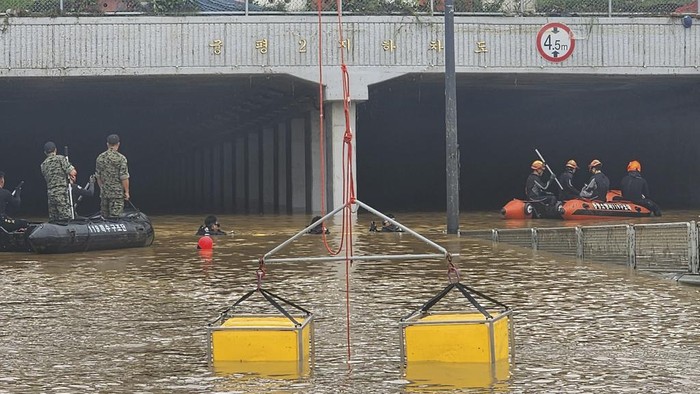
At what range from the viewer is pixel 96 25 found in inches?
1352

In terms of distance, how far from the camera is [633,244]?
17.9 metres

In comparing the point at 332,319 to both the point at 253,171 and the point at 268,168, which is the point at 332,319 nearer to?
the point at 268,168

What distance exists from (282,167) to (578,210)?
1724 centimetres

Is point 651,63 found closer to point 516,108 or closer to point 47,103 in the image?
point 516,108

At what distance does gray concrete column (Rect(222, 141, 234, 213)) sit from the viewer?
61.4 meters

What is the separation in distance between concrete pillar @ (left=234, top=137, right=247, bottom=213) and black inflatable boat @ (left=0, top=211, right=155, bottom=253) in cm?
3271

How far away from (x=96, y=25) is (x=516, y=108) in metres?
19.2

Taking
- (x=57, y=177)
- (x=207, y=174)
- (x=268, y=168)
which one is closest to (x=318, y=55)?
(x=57, y=177)

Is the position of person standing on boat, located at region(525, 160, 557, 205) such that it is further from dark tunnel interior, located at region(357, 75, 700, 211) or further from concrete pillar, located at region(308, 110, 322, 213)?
concrete pillar, located at region(308, 110, 322, 213)

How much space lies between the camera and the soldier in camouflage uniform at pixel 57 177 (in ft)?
79.2

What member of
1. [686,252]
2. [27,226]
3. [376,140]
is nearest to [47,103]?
[376,140]

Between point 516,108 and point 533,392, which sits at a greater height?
point 516,108

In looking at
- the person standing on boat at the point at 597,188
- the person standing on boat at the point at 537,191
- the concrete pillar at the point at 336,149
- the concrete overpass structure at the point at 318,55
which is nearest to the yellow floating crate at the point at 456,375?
the concrete overpass structure at the point at 318,55

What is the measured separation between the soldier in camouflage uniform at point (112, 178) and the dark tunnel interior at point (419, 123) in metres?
11.1
